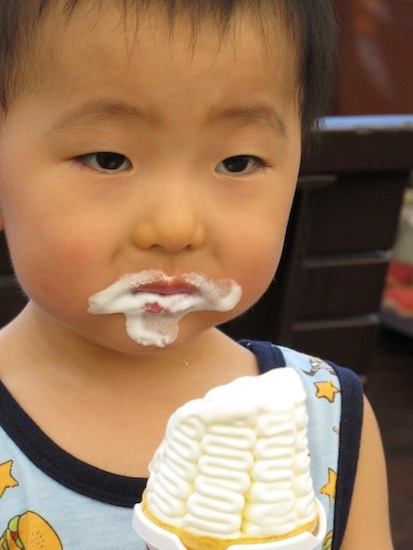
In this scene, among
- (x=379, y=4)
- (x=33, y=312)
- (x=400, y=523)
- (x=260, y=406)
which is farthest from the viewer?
(x=379, y=4)

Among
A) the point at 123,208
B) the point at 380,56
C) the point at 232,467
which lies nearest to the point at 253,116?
the point at 123,208

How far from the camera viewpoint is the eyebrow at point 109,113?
0.77 m

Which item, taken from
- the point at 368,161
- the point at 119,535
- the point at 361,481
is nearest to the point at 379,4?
the point at 368,161

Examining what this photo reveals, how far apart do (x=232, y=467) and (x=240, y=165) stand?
0.30m

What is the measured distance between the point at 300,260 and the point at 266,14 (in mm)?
1315

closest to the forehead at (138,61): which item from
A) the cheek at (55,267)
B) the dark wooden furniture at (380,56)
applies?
the cheek at (55,267)

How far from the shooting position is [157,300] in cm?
82

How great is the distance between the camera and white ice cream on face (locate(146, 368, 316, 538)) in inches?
27.3

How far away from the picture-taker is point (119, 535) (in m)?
0.89

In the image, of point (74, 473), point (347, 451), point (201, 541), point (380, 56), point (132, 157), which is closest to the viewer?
point (201, 541)

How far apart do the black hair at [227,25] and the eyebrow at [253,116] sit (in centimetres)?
5

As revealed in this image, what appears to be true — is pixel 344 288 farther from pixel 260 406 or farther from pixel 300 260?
pixel 260 406

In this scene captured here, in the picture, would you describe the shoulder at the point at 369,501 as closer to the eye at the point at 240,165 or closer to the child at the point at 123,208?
the child at the point at 123,208

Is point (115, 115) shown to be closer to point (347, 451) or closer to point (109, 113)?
point (109, 113)
